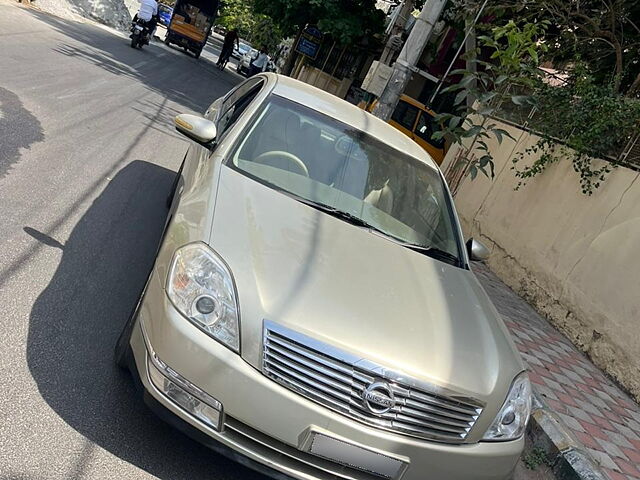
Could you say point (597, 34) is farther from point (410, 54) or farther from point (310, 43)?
point (310, 43)

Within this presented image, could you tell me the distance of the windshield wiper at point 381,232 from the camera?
332 centimetres

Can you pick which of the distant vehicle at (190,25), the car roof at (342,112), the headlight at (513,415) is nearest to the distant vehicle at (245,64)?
the distant vehicle at (190,25)

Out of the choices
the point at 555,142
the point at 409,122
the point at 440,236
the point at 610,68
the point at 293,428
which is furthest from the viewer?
the point at 409,122

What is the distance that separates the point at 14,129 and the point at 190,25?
22.2m

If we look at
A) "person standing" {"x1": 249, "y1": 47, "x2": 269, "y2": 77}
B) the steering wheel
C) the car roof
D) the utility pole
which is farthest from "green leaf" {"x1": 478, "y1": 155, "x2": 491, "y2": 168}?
"person standing" {"x1": 249, "y1": 47, "x2": 269, "y2": 77}

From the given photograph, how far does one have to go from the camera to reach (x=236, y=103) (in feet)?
15.0

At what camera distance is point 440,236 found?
3.78 metres

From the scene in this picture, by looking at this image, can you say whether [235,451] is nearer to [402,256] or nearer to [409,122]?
[402,256]

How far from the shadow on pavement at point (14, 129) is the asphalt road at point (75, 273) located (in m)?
0.02

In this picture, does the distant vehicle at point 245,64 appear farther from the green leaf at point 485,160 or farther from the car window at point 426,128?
the green leaf at point 485,160

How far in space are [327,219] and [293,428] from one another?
123 centimetres

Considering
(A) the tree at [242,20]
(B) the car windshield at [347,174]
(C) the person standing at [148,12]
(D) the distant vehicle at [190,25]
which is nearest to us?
(B) the car windshield at [347,174]

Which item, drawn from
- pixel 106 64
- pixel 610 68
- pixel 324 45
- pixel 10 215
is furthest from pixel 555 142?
pixel 324 45

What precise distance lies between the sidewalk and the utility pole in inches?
142
